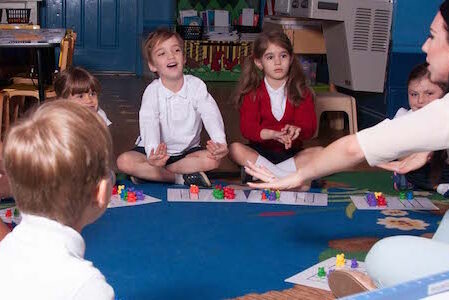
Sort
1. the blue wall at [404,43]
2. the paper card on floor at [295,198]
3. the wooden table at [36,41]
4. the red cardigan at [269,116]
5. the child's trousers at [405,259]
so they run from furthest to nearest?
the blue wall at [404,43] < the wooden table at [36,41] < the red cardigan at [269,116] < the paper card on floor at [295,198] < the child's trousers at [405,259]

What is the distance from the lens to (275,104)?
338cm

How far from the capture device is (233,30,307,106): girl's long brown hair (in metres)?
3.37

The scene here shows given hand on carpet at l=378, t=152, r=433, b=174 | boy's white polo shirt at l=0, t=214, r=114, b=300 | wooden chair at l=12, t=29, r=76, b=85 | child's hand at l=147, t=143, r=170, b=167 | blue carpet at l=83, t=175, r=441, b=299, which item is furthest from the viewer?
wooden chair at l=12, t=29, r=76, b=85

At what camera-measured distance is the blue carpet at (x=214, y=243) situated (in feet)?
6.73

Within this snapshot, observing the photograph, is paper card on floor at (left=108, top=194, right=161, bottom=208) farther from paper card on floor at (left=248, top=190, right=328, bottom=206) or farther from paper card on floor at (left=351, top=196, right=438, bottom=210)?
paper card on floor at (left=351, top=196, right=438, bottom=210)

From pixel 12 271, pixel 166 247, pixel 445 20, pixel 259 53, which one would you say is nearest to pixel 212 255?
pixel 166 247

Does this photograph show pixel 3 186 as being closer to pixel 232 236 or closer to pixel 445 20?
pixel 232 236

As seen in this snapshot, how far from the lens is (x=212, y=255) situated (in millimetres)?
2277

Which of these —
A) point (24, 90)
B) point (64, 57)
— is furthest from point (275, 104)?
point (24, 90)

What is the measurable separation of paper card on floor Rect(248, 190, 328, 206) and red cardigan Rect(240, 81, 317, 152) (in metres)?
0.39

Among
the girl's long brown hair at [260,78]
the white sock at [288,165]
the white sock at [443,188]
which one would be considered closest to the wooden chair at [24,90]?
the girl's long brown hair at [260,78]

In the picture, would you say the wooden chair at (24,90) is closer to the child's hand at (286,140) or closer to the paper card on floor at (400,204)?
the child's hand at (286,140)

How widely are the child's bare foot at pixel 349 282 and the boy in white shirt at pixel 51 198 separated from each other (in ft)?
2.34

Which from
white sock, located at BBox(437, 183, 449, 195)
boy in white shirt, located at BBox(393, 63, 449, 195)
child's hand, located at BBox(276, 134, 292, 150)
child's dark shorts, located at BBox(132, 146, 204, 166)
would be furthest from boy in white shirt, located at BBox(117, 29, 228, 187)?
white sock, located at BBox(437, 183, 449, 195)
